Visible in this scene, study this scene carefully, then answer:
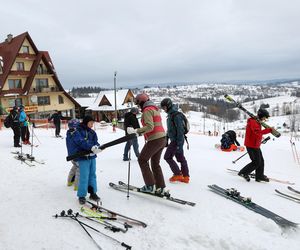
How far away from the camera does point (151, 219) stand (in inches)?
177

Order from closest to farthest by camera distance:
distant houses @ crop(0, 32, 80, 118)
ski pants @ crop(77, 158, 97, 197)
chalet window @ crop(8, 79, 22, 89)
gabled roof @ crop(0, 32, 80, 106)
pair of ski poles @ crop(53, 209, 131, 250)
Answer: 1. pair of ski poles @ crop(53, 209, 131, 250)
2. ski pants @ crop(77, 158, 97, 197)
3. gabled roof @ crop(0, 32, 80, 106)
4. distant houses @ crop(0, 32, 80, 118)
5. chalet window @ crop(8, 79, 22, 89)

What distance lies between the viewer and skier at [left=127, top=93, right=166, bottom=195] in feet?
16.6

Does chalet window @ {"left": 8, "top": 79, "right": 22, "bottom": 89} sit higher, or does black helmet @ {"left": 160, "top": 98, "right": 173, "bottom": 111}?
chalet window @ {"left": 8, "top": 79, "right": 22, "bottom": 89}

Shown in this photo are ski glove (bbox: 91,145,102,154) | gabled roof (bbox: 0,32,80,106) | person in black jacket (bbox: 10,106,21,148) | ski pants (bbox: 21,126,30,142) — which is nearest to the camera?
ski glove (bbox: 91,145,102,154)

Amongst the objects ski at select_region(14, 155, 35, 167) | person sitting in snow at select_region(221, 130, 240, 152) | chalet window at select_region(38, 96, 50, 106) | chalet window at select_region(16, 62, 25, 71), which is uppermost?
chalet window at select_region(16, 62, 25, 71)

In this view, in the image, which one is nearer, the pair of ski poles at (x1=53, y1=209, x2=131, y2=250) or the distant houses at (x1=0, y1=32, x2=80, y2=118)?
the pair of ski poles at (x1=53, y1=209, x2=131, y2=250)

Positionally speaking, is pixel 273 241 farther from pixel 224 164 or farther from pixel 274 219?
pixel 224 164

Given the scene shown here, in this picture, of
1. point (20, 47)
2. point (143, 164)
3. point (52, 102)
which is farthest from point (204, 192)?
point (52, 102)

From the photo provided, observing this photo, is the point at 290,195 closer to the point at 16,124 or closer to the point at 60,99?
the point at 16,124

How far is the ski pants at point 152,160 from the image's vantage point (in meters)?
5.23

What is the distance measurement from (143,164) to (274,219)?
2.42m

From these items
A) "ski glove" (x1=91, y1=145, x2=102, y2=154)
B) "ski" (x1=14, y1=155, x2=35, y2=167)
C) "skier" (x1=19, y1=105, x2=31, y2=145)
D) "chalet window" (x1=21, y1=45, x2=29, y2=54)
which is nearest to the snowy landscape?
"ski" (x1=14, y1=155, x2=35, y2=167)

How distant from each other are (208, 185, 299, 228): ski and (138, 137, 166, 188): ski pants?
4.44 feet

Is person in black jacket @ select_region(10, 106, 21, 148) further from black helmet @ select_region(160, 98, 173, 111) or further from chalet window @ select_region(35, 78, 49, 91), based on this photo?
chalet window @ select_region(35, 78, 49, 91)
